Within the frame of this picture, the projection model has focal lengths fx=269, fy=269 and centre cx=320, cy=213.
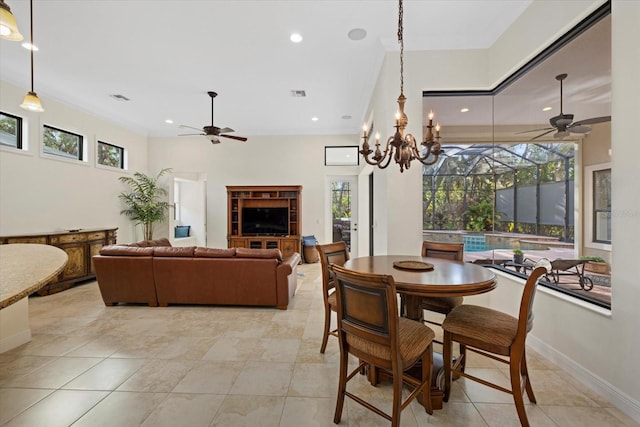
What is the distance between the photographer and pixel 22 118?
4312mm

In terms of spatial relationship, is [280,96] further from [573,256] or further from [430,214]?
[573,256]

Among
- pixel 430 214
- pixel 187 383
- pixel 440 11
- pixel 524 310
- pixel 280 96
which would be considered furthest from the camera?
pixel 280 96

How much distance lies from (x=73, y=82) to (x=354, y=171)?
5.49 metres

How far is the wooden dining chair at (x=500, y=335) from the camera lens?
61.4 inches

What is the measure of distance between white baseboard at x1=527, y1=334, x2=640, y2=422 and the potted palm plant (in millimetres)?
7204

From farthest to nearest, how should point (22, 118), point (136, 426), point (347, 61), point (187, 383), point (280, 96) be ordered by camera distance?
point (280, 96) < point (22, 118) < point (347, 61) < point (187, 383) < point (136, 426)

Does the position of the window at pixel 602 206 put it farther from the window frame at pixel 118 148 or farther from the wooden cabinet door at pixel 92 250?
the window frame at pixel 118 148

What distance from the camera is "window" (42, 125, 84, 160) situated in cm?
472

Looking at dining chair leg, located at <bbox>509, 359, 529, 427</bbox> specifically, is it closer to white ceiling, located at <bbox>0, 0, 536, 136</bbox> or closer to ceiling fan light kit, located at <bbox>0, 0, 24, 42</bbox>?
white ceiling, located at <bbox>0, 0, 536, 136</bbox>

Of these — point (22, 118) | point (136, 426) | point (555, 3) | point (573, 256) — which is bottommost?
point (136, 426)

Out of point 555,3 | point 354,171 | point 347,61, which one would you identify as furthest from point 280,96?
point 555,3

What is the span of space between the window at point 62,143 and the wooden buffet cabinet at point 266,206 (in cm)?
292

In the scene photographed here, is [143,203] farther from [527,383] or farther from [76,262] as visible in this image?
[527,383]

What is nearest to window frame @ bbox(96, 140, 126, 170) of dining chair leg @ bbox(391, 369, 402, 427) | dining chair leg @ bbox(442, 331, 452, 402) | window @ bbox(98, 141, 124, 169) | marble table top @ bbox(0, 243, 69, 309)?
window @ bbox(98, 141, 124, 169)
